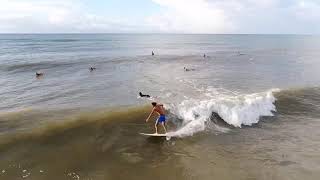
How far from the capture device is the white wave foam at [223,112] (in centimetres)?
1900

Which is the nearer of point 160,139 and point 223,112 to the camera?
point 160,139

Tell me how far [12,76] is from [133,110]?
2564cm

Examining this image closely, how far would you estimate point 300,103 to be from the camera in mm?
24109

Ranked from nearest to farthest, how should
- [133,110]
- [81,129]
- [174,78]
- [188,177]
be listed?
[188,177], [81,129], [133,110], [174,78]

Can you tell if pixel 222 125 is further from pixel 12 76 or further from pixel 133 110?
pixel 12 76

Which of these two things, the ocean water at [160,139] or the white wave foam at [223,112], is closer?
the ocean water at [160,139]

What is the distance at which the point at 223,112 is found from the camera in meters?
21.0

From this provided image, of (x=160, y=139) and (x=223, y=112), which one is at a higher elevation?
(x=223, y=112)

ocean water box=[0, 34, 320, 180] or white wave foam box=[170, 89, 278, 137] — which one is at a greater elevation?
white wave foam box=[170, 89, 278, 137]

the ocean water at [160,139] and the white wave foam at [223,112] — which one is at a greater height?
the white wave foam at [223,112]

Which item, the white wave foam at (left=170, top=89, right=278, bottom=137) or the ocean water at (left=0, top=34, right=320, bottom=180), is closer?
the ocean water at (left=0, top=34, right=320, bottom=180)

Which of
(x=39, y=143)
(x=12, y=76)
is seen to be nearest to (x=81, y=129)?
(x=39, y=143)

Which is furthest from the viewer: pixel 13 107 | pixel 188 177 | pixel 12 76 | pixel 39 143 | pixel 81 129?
pixel 12 76

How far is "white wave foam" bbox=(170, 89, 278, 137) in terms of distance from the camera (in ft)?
62.3
